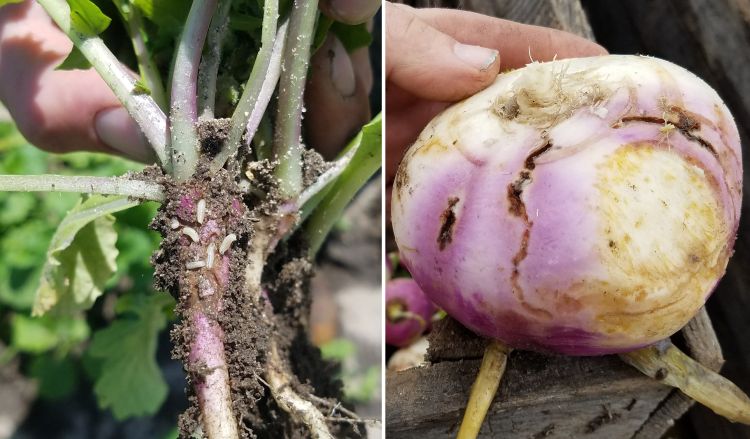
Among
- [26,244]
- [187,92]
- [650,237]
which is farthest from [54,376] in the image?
[650,237]

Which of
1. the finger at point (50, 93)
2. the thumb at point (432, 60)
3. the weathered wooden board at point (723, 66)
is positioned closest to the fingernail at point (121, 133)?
the finger at point (50, 93)

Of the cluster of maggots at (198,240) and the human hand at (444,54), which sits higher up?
the human hand at (444,54)

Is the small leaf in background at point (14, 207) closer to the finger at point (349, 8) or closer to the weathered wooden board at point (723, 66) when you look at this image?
the finger at point (349, 8)

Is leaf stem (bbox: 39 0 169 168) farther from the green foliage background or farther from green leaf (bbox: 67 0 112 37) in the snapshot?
the green foliage background

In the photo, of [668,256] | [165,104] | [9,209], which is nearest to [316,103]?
[165,104]

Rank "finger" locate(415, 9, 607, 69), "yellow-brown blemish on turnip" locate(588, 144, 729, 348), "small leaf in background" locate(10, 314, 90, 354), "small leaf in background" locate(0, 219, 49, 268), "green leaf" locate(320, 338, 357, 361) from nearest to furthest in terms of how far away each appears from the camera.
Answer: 1. "yellow-brown blemish on turnip" locate(588, 144, 729, 348)
2. "finger" locate(415, 9, 607, 69)
3. "small leaf in background" locate(0, 219, 49, 268)
4. "small leaf in background" locate(10, 314, 90, 354)
5. "green leaf" locate(320, 338, 357, 361)

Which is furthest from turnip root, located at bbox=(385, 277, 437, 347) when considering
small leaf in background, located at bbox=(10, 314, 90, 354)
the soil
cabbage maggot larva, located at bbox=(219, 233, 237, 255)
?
small leaf in background, located at bbox=(10, 314, 90, 354)

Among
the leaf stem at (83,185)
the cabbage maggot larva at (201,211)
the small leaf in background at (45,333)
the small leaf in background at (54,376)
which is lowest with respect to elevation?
the small leaf in background at (54,376)

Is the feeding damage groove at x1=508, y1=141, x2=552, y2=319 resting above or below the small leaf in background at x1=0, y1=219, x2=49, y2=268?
above
